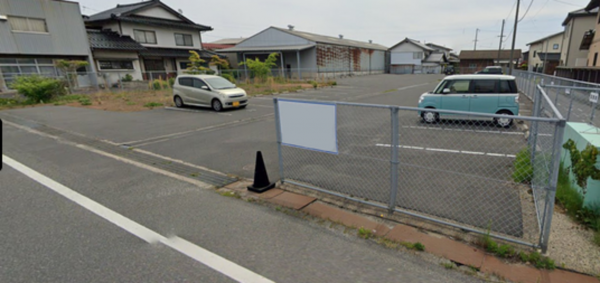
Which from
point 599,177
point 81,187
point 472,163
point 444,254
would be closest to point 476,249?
point 444,254

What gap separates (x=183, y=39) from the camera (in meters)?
31.1

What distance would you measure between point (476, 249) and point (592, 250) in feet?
3.48

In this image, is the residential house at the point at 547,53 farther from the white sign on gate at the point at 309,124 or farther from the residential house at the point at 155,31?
the white sign on gate at the point at 309,124

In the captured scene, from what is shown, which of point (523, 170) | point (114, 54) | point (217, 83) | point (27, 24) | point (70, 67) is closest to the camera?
point (523, 170)

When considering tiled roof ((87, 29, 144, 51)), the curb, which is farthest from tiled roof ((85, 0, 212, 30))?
the curb

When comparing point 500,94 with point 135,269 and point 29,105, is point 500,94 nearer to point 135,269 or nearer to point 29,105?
point 135,269

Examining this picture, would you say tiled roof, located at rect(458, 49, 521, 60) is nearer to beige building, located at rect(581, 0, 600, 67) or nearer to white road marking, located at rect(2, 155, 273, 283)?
beige building, located at rect(581, 0, 600, 67)

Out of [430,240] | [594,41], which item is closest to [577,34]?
[594,41]

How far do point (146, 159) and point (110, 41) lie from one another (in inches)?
961

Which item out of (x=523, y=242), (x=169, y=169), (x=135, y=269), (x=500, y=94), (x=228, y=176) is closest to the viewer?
(x=135, y=269)

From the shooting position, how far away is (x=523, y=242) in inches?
115

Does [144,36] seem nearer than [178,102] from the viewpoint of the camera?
No

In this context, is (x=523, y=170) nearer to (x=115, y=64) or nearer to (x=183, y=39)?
(x=115, y=64)

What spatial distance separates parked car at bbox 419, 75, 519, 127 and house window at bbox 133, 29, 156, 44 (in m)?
27.7
